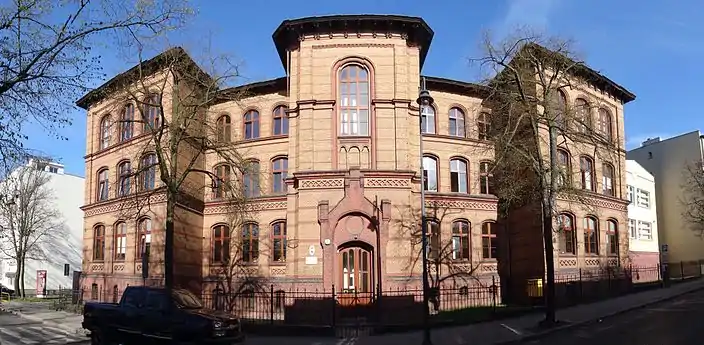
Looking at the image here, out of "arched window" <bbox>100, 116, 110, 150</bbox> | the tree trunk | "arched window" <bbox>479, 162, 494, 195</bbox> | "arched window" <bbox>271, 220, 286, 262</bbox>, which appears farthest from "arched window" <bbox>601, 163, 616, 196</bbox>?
"arched window" <bbox>100, 116, 110, 150</bbox>

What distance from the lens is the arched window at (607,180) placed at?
35125 millimetres

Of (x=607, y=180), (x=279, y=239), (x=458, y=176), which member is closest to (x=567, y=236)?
(x=607, y=180)

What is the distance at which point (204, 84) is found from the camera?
22234mm

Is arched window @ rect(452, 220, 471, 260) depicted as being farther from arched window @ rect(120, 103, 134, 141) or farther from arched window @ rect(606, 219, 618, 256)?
arched window @ rect(120, 103, 134, 141)

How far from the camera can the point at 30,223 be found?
49375mm

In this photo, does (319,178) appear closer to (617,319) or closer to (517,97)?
(517,97)

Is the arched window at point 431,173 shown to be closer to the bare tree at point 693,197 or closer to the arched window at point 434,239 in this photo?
the arched window at point 434,239

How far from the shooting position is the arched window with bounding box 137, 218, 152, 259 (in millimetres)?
29516

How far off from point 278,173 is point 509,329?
1528cm

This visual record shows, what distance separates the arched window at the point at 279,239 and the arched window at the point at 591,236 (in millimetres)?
16892

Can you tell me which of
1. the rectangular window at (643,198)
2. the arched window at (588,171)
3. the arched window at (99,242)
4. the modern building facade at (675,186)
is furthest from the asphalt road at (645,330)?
the modern building facade at (675,186)

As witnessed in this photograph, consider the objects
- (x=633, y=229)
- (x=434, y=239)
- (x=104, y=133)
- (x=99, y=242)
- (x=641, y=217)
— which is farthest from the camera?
(x=641, y=217)

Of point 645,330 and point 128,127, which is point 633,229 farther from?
point 128,127

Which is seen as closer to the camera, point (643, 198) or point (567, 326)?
point (567, 326)
